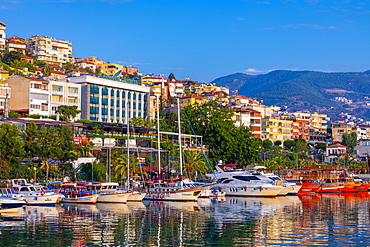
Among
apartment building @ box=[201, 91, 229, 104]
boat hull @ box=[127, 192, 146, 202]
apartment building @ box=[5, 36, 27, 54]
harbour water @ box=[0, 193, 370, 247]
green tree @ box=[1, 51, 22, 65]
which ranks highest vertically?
apartment building @ box=[5, 36, 27, 54]

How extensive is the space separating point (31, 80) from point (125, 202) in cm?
5971

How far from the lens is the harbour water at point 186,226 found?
3181cm

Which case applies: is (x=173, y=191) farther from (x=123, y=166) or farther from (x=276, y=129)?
(x=276, y=129)

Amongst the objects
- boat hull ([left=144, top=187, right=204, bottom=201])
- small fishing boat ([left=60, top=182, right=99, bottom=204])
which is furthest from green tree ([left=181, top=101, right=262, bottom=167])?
small fishing boat ([left=60, top=182, right=99, bottom=204])

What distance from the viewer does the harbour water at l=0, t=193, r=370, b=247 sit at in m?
31.8

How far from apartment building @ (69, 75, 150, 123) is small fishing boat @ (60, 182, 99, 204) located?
57.7 m

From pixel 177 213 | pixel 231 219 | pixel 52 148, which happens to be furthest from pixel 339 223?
pixel 52 148

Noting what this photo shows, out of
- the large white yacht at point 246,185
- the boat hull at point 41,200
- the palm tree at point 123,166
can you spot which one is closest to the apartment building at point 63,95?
the palm tree at point 123,166

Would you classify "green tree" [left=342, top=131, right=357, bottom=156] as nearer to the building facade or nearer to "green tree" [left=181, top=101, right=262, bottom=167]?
"green tree" [left=181, top=101, right=262, bottom=167]

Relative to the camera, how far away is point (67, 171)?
7644 cm

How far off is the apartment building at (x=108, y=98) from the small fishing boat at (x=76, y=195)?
57706mm

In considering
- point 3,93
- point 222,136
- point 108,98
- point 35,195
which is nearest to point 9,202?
point 35,195

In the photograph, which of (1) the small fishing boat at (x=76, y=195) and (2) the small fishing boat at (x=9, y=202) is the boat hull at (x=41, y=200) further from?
(2) the small fishing boat at (x=9, y=202)

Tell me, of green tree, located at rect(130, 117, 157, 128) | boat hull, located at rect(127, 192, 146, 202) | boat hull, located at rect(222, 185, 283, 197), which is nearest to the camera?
boat hull, located at rect(127, 192, 146, 202)
